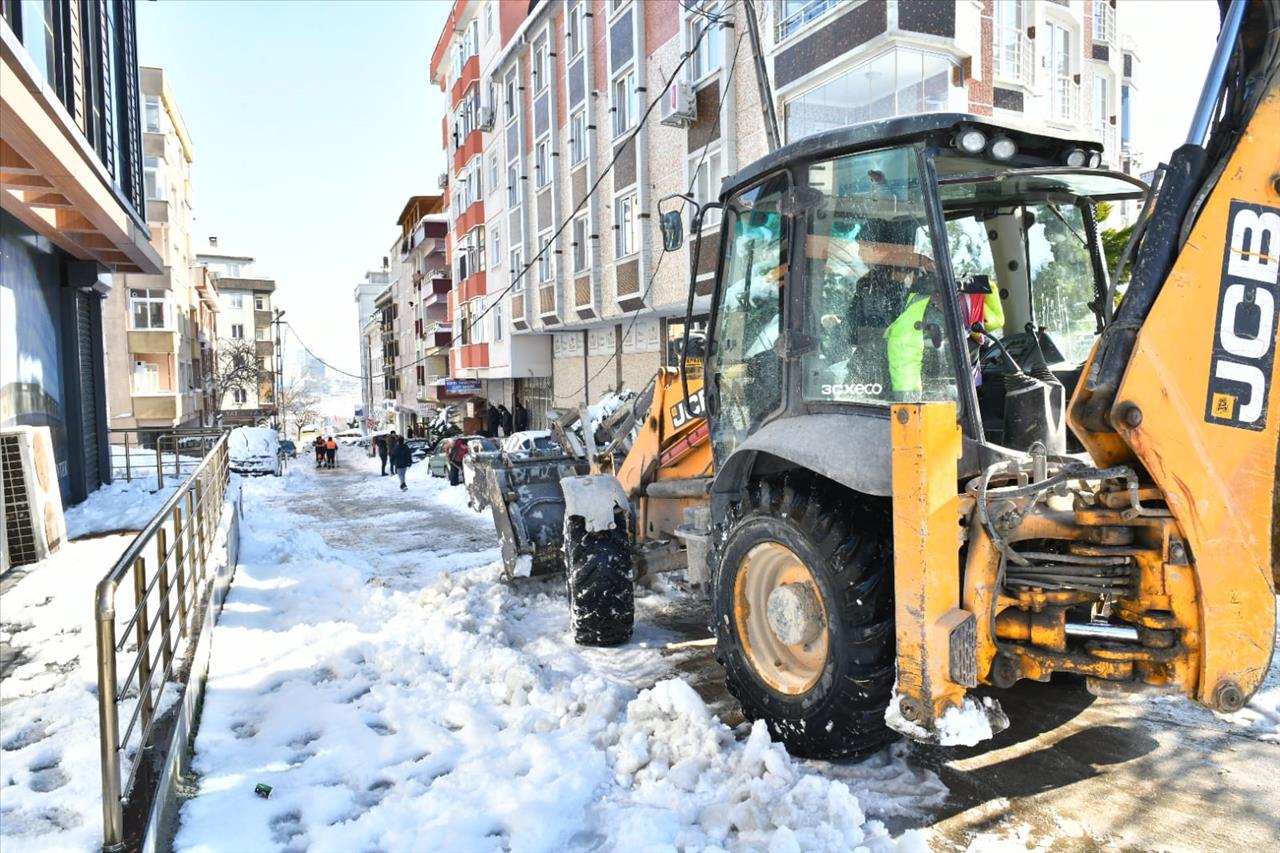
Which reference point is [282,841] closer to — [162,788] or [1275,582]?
[162,788]

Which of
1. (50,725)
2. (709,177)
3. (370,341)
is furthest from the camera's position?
(370,341)

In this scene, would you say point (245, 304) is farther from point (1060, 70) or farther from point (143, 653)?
point (143, 653)

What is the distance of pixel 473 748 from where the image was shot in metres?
4.06

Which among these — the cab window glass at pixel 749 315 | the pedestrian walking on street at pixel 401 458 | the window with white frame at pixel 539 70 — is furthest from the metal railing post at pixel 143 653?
the window with white frame at pixel 539 70

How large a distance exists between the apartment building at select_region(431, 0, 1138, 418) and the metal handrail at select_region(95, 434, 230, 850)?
10.9 ft

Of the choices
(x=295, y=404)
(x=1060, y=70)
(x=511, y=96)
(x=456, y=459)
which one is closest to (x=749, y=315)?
(x=1060, y=70)

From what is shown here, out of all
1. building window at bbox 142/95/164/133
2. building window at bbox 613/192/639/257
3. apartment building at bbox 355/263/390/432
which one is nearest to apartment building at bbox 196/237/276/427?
apartment building at bbox 355/263/390/432

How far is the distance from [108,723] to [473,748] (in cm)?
164

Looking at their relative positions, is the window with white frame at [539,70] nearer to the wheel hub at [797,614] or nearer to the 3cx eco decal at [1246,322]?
the wheel hub at [797,614]

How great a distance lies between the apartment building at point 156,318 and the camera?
1254 inches

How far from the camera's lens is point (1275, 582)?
3.15 meters

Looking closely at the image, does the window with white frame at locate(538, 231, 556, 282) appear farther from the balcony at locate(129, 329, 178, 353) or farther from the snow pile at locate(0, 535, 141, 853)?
the balcony at locate(129, 329, 178, 353)

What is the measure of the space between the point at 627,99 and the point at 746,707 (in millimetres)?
17925

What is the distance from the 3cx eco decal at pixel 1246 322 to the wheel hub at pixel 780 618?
1648 millimetres
